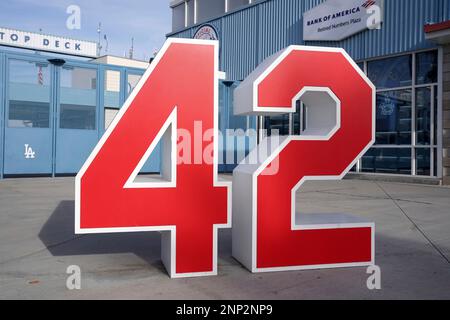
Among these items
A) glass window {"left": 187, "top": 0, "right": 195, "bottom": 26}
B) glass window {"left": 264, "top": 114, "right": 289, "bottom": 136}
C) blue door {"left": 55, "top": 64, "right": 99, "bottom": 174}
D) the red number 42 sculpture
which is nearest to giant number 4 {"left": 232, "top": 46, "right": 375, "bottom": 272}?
the red number 42 sculpture

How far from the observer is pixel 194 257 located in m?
3.90

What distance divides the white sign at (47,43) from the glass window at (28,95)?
64.2 feet

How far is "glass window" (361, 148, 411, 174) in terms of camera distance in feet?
43.2

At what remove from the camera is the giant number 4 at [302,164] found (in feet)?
13.1

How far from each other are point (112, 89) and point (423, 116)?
971 cm

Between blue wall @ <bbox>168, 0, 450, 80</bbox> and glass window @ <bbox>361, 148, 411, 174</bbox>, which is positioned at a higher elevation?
blue wall @ <bbox>168, 0, 450, 80</bbox>

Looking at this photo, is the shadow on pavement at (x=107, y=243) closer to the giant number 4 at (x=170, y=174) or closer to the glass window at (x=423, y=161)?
the giant number 4 at (x=170, y=174)

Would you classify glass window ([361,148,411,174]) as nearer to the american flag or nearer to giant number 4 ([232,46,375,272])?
the american flag

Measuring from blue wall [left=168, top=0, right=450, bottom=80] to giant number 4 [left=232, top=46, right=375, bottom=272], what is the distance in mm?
9486

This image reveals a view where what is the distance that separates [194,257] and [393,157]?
11.0m

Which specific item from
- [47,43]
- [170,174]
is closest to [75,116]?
[170,174]

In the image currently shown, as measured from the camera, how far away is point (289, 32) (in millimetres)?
16875

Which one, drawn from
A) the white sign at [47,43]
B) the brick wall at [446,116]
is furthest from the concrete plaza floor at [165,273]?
the white sign at [47,43]
